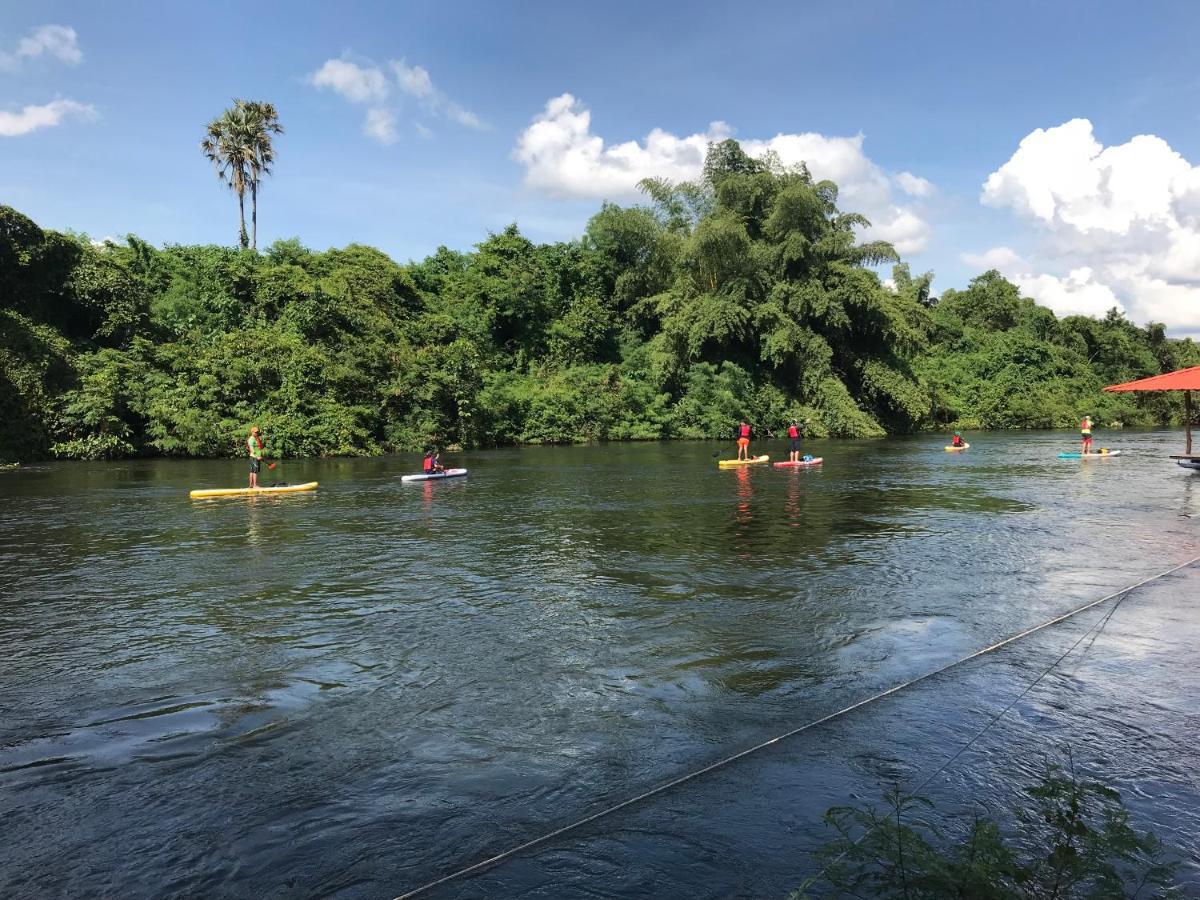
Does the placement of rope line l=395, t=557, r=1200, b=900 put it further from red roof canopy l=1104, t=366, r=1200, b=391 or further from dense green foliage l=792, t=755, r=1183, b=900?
red roof canopy l=1104, t=366, r=1200, b=391

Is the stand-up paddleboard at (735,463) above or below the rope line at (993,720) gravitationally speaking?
above

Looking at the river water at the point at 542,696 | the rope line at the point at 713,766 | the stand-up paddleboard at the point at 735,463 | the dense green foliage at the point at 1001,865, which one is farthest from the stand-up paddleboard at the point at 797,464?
the dense green foliage at the point at 1001,865

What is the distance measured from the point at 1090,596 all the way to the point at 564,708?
20.7ft

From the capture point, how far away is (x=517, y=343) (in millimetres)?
52938

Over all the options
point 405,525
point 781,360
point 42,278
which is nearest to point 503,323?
point 781,360

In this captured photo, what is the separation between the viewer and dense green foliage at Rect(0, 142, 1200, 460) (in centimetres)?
3366

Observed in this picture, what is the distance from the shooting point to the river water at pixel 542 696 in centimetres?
391

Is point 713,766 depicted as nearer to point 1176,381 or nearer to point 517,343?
point 1176,381

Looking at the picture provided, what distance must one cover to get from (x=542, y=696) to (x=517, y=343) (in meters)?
48.2

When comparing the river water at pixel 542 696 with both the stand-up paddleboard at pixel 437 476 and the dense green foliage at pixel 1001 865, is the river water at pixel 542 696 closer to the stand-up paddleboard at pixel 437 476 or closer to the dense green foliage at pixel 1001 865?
the dense green foliage at pixel 1001 865

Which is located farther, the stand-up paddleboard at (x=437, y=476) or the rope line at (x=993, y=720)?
the stand-up paddleboard at (x=437, y=476)

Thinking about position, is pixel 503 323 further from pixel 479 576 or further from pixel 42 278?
pixel 479 576

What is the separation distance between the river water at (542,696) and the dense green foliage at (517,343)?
74.7ft

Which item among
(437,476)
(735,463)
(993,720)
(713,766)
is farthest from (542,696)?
(735,463)
